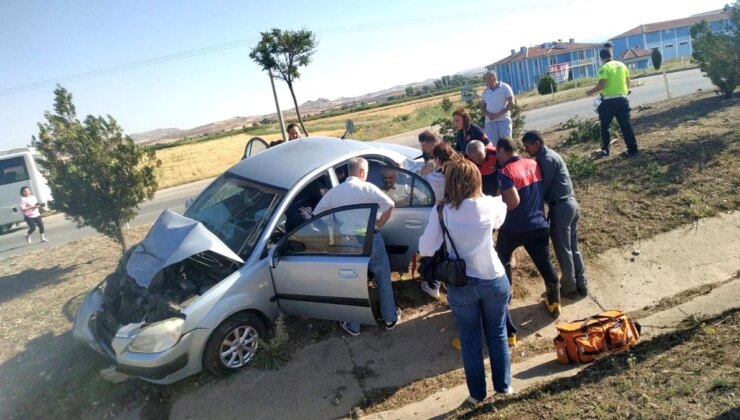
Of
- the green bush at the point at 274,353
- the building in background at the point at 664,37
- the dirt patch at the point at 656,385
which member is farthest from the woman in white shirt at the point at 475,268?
the building in background at the point at 664,37

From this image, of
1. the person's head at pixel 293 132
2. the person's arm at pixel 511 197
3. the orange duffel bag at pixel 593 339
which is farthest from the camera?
the person's head at pixel 293 132

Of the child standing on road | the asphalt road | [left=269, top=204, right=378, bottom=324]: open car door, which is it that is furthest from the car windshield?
the child standing on road

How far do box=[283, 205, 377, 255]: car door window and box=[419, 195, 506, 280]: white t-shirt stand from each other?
1.12 m

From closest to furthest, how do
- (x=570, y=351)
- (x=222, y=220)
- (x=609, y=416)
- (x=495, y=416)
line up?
(x=609, y=416) → (x=495, y=416) → (x=570, y=351) → (x=222, y=220)

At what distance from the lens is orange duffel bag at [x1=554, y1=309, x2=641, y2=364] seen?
3975mm

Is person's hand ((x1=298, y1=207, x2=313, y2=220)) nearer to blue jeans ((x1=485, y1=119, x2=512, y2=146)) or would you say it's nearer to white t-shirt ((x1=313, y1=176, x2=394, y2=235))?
white t-shirt ((x1=313, y1=176, x2=394, y2=235))

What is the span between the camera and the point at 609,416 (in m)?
2.96

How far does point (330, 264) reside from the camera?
4.64 meters

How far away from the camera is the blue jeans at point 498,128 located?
26.9 feet

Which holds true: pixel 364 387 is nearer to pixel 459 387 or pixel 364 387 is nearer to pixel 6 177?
pixel 459 387

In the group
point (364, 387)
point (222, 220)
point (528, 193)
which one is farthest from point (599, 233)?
point (222, 220)

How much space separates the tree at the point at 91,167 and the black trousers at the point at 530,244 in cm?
571

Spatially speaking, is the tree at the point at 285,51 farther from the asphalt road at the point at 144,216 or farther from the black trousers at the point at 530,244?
the black trousers at the point at 530,244

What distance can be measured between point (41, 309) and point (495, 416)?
6396 mm
